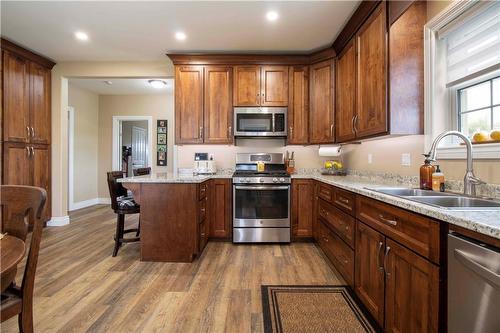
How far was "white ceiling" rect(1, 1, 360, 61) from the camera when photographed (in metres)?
2.52

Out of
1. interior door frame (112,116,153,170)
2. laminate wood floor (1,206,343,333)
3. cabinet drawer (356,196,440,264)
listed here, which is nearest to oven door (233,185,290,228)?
laminate wood floor (1,206,343,333)

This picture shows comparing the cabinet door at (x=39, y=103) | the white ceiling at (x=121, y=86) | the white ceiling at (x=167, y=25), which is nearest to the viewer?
the white ceiling at (x=167, y=25)

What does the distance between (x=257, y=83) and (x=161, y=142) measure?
10.5ft

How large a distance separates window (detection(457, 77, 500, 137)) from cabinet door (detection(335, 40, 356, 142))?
0.94 m

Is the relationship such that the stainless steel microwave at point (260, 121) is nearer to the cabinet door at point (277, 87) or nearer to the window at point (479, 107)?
the cabinet door at point (277, 87)

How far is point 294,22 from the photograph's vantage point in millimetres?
2777

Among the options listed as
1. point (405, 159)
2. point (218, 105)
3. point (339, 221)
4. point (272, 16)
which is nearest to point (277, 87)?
point (218, 105)

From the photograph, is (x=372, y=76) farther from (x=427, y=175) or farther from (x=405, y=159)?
(x=427, y=175)

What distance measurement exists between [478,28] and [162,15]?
8.93 feet

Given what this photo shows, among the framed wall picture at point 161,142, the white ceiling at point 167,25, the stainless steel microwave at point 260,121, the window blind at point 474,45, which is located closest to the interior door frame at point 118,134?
the framed wall picture at point 161,142

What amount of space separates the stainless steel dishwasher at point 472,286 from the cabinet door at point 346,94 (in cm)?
191

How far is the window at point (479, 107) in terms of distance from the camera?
1.60 m

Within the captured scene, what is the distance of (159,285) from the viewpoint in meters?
2.18

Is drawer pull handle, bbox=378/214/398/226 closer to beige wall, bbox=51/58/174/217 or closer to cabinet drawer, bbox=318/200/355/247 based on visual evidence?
cabinet drawer, bbox=318/200/355/247
